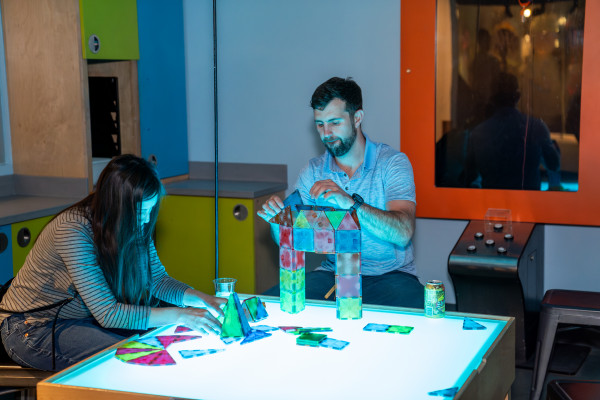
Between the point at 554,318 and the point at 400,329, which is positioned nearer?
the point at 400,329

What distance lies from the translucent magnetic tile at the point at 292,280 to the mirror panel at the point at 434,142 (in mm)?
1731

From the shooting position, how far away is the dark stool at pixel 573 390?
1.77 metres

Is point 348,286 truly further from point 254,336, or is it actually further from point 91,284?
point 91,284

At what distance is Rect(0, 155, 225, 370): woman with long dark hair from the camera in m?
1.99

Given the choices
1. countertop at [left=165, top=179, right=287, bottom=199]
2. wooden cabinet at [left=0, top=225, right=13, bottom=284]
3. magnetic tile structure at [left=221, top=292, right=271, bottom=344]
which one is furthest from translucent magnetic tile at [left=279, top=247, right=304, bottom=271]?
countertop at [left=165, top=179, right=287, bottom=199]

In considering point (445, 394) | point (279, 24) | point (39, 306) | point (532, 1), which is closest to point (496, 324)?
point (445, 394)

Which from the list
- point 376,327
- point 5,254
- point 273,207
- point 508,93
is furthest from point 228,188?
point 376,327

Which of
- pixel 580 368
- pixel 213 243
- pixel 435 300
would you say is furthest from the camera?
pixel 213 243

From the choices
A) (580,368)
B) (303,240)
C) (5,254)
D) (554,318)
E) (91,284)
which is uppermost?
(303,240)

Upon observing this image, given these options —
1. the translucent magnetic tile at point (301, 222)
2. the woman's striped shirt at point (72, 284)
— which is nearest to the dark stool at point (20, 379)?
the woman's striped shirt at point (72, 284)

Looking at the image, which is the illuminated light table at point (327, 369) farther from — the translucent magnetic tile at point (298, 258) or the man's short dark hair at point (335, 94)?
the man's short dark hair at point (335, 94)

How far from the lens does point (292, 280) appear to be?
2.00 metres

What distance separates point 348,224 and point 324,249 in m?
0.10

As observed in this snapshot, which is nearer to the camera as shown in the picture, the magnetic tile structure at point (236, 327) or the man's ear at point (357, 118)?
the magnetic tile structure at point (236, 327)
